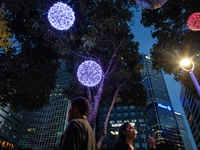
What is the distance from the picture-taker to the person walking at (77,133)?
1520mm

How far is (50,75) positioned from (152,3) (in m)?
9.22

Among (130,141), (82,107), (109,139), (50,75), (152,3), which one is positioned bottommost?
(130,141)

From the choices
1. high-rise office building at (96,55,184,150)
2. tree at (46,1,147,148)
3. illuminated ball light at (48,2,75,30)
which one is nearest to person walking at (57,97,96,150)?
illuminated ball light at (48,2,75,30)

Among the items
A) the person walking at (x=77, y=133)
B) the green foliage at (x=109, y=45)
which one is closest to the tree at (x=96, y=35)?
the green foliage at (x=109, y=45)

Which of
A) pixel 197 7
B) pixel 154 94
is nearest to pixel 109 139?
pixel 154 94

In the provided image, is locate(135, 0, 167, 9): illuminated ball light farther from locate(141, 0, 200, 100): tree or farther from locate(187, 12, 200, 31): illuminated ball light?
locate(141, 0, 200, 100): tree

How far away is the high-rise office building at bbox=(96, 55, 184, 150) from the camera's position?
58.2 meters

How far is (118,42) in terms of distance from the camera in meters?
10.0

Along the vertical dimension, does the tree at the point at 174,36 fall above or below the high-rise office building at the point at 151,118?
below

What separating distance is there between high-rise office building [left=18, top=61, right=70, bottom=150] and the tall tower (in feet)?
155

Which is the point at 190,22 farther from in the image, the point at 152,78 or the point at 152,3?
the point at 152,78

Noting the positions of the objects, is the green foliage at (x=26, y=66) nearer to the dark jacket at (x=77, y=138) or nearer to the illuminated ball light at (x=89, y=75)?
the illuminated ball light at (x=89, y=75)

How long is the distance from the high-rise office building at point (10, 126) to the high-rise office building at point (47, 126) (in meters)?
6.47

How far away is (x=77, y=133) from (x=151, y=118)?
86223mm
